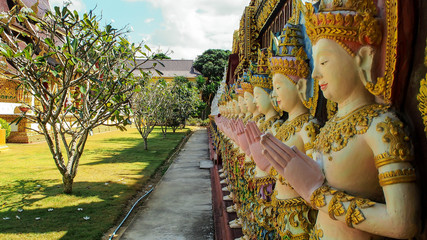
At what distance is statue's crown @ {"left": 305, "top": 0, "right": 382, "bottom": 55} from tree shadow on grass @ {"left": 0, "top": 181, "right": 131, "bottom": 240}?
4.33 m

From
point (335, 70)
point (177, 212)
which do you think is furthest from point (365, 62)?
point (177, 212)

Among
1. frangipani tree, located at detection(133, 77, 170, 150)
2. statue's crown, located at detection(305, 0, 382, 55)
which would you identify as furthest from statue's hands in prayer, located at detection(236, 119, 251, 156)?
frangipani tree, located at detection(133, 77, 170, 150)

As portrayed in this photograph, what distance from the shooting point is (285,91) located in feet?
7.45

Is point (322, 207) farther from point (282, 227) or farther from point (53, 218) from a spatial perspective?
point (53, 218)

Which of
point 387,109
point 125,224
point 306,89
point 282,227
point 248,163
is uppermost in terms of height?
point 306,89

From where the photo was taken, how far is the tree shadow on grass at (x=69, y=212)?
4910 millimetres

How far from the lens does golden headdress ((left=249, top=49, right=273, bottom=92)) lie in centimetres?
306

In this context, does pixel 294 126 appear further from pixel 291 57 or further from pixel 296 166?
pixel 296 166

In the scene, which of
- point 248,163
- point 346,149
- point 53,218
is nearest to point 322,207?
point 346,149

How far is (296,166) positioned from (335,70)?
1.46ft

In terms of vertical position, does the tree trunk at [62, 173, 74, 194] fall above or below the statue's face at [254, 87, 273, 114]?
below

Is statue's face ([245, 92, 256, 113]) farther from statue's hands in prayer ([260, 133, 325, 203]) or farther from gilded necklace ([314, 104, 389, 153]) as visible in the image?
statue's hands in prayer ([260, 133, 325, 203])

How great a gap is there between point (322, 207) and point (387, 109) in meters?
0.48

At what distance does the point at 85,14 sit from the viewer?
5.57 m
